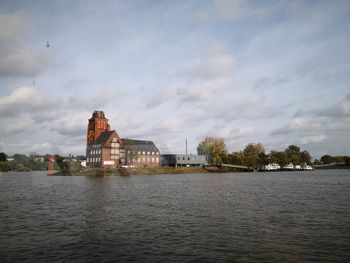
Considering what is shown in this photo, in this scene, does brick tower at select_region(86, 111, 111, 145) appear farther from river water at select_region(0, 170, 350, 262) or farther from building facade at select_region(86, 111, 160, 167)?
river water at select_region(0, 170, 350, 262)

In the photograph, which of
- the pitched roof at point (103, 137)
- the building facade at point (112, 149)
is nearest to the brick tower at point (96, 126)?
the building facade at point (112, 149)

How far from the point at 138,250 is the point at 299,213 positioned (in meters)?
21.0

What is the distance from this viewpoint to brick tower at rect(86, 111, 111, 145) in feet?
569

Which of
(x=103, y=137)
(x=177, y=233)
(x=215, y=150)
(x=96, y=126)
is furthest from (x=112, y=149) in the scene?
(x=177, y=233)

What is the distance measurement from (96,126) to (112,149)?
1824 centimetres

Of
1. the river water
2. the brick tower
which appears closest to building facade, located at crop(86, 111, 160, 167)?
the brick tower

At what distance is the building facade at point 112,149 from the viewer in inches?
6417

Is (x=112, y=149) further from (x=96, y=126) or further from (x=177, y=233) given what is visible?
(x=177, y=233)

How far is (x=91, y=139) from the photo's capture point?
574 feet

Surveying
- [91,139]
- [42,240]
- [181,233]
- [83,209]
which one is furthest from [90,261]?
[91,139]

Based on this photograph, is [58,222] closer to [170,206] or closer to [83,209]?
[83,209]

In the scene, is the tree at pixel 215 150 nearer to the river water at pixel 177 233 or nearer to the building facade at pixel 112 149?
the building facade at pixel 112 149

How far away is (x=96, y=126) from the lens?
173 metres

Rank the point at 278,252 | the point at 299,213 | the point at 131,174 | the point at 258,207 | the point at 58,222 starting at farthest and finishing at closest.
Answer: the point at 131,174
the point at 258,207
the point at 299,213
the point at 58,222
the point at 278,252
